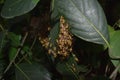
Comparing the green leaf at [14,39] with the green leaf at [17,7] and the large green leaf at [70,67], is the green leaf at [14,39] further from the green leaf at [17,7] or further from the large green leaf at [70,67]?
the green leaf at [17,7]

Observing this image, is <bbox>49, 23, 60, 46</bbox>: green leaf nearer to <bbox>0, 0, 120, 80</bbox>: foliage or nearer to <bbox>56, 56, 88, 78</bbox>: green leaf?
<bbox>0, 0, 120, 80</bbox>: foliage

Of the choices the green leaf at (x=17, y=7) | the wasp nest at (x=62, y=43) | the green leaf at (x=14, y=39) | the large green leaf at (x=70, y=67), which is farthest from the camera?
the green leaf at (x=14, y=39)

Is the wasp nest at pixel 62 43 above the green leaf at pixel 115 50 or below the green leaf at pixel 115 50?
above

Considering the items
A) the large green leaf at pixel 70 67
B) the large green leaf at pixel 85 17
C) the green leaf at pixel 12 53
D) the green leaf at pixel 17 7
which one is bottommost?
the large green leaf at pixel 70 67

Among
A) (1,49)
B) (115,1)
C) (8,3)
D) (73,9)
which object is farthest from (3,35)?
(115,1)

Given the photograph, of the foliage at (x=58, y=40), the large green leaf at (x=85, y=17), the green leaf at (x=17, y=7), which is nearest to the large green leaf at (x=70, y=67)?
the foliage at (x=58, y=40)

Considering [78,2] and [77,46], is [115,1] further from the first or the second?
[78,2]

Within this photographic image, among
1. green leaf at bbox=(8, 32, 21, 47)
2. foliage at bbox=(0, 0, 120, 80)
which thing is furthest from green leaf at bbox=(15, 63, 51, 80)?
green leaf at bbox=(8, 32, 21, 47)
